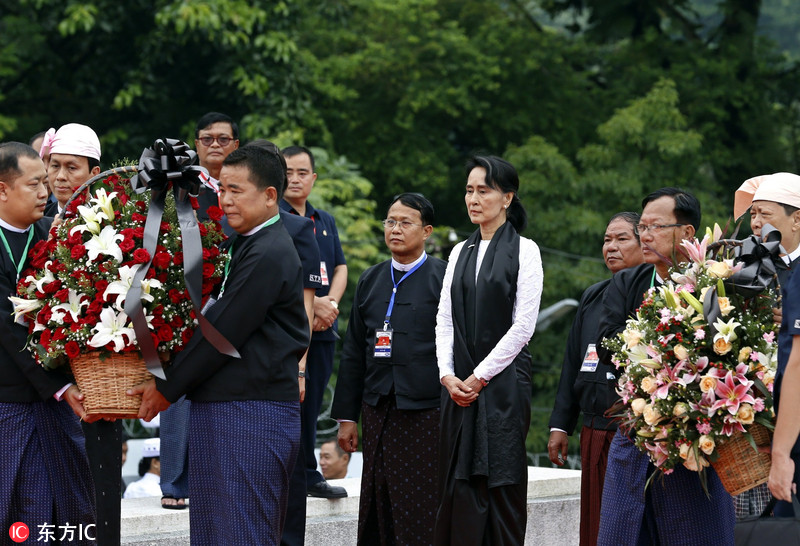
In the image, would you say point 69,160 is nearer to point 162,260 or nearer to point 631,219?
point 162,260

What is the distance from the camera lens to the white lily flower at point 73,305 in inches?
165

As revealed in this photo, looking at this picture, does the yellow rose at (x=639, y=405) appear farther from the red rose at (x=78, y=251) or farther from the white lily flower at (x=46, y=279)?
the white lily flower at (x=46, y=279)

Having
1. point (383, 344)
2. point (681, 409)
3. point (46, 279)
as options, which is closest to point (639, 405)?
point (681, 409)

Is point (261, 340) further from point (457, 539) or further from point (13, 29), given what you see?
point (13, 29)

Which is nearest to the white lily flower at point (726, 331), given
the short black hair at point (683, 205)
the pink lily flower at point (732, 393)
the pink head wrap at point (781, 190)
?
the pink lily flower at point (732, 393)

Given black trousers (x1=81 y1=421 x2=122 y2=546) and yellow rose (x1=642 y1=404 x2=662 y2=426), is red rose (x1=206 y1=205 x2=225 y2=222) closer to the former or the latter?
black trousers (x1=81 y1=421 x2=122 y2=546)

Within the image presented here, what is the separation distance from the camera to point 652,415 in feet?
13.9

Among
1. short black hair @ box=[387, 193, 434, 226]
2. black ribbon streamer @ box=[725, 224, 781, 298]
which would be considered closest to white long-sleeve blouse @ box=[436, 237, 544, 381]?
short black hair @ box=[387, 193, 434, 226]

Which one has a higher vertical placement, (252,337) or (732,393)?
(252,337)

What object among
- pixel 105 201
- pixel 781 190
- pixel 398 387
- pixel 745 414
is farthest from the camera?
pixel 398 387

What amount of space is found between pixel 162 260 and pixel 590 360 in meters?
2.61

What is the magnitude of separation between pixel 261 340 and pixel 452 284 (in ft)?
4.42

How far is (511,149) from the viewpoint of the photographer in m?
16.7

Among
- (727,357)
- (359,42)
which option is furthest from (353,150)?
(727,357)
